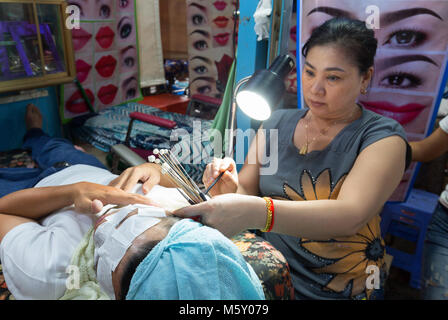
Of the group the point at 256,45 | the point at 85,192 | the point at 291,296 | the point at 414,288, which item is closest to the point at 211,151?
the point at 256,45

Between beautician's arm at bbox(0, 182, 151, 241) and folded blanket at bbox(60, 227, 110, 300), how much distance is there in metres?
0.10

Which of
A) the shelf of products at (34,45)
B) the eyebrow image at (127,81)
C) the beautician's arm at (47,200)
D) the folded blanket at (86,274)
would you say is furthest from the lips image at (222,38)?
the folded blanket at (86,274)

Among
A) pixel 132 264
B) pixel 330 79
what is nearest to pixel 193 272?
pixel 132 264

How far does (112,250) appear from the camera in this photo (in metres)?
0.63

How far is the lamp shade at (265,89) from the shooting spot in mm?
798

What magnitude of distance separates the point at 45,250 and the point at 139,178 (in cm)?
32

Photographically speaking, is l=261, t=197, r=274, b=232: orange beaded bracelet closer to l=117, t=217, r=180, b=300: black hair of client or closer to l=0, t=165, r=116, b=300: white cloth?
l=117, t=217, r=180, b=300: black hair of client

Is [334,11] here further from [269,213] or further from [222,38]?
[269,213]

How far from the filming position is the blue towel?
0.51 meters

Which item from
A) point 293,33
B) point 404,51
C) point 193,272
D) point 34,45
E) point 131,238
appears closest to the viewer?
point 193,272

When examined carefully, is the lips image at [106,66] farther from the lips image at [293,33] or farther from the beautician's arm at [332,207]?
the beautician's arm at [332,207]

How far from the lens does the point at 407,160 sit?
2.77ft

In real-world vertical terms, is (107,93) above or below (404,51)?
below

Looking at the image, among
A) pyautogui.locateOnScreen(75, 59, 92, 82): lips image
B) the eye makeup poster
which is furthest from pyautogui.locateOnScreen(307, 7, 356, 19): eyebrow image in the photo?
pyautogui.locateOnScreen(75, 59, 92, 82): lips image
